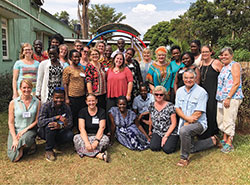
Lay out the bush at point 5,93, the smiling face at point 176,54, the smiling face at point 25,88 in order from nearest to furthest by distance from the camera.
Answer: the smiling face at point 25,88 < the smiling face at point 176,54 < the bush at point 5,93

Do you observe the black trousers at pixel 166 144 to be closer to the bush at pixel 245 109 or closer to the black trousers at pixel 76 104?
the black trousers at pixel 76 104

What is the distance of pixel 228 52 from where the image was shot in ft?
13.2

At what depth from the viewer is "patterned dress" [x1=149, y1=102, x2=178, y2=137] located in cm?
427

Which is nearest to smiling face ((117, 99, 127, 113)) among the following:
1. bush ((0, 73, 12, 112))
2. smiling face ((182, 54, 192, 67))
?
smiling face ((182, 54, 192, 67))

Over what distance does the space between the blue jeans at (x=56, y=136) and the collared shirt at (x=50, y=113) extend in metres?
0.12

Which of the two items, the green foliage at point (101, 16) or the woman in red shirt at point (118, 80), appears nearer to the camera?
the woman in red shirt at point (118, 80)

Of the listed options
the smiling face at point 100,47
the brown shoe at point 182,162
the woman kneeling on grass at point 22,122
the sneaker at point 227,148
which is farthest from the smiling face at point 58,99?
the sneaker at point 227,148

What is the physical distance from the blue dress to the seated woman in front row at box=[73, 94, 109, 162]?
1.40 feet

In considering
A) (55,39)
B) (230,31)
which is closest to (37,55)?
(55,39)

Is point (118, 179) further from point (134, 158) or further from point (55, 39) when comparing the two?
point (55, 39)

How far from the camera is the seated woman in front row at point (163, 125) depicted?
4.20m

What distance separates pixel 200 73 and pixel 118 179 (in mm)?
2599

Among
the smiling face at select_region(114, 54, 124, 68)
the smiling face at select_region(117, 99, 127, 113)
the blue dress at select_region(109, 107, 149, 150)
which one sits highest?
the smiling face at select_region(114, 54, 124, 68)

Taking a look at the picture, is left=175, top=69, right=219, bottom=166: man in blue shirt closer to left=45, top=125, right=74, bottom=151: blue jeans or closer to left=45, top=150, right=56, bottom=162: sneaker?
left=45, top=125, right=74, bottom=151: blue jeans
